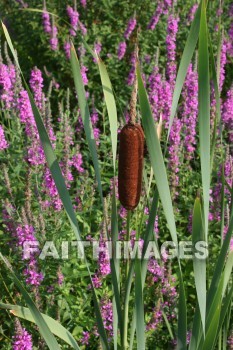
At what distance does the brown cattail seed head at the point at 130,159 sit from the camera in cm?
141

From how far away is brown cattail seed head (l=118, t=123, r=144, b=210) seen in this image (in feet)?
4.64

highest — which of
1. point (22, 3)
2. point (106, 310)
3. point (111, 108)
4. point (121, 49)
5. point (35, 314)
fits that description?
point (22, 3)

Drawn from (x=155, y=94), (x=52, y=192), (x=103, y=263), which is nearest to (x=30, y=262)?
(x=103, y=263)

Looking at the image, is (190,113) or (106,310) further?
(190,113)

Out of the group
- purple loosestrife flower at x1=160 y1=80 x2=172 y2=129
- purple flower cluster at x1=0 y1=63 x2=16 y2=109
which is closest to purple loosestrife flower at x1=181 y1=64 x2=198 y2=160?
purple loosestrife flower at x1=160 y1=80 x2=172 y2=129

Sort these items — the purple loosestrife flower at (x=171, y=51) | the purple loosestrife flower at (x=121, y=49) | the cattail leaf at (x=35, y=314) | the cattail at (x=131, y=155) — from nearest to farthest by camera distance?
the cattail at (x=131, y=155) < the cattail leaf at (x=35, y=314) < the purple loosestrife flower at (x=171, y=51) < the purple loosestrife flower at (x=121, y=49)

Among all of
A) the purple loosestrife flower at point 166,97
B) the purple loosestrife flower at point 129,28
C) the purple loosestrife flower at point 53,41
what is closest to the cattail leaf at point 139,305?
the purple loosestrife flower at point 166,97

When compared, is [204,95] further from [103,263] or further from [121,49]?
[121,49]

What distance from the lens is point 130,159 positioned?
1.41 meters

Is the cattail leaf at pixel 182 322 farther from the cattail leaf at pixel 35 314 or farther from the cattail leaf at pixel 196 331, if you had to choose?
the cattail leaf at pixel 35 314

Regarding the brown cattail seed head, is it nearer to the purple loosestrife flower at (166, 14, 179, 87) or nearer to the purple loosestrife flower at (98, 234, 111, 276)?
the purple loosestrife flower at (98, 234, 111, 276)

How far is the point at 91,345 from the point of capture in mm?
2836

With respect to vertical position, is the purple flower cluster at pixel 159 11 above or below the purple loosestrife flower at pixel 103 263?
above

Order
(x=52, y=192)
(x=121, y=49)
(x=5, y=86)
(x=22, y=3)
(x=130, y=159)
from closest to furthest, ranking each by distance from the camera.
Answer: (x=130, y=159)
(x=52, y=192)
(x=5, y=86)
(x=121, y=49)
(x=22, y=3)
